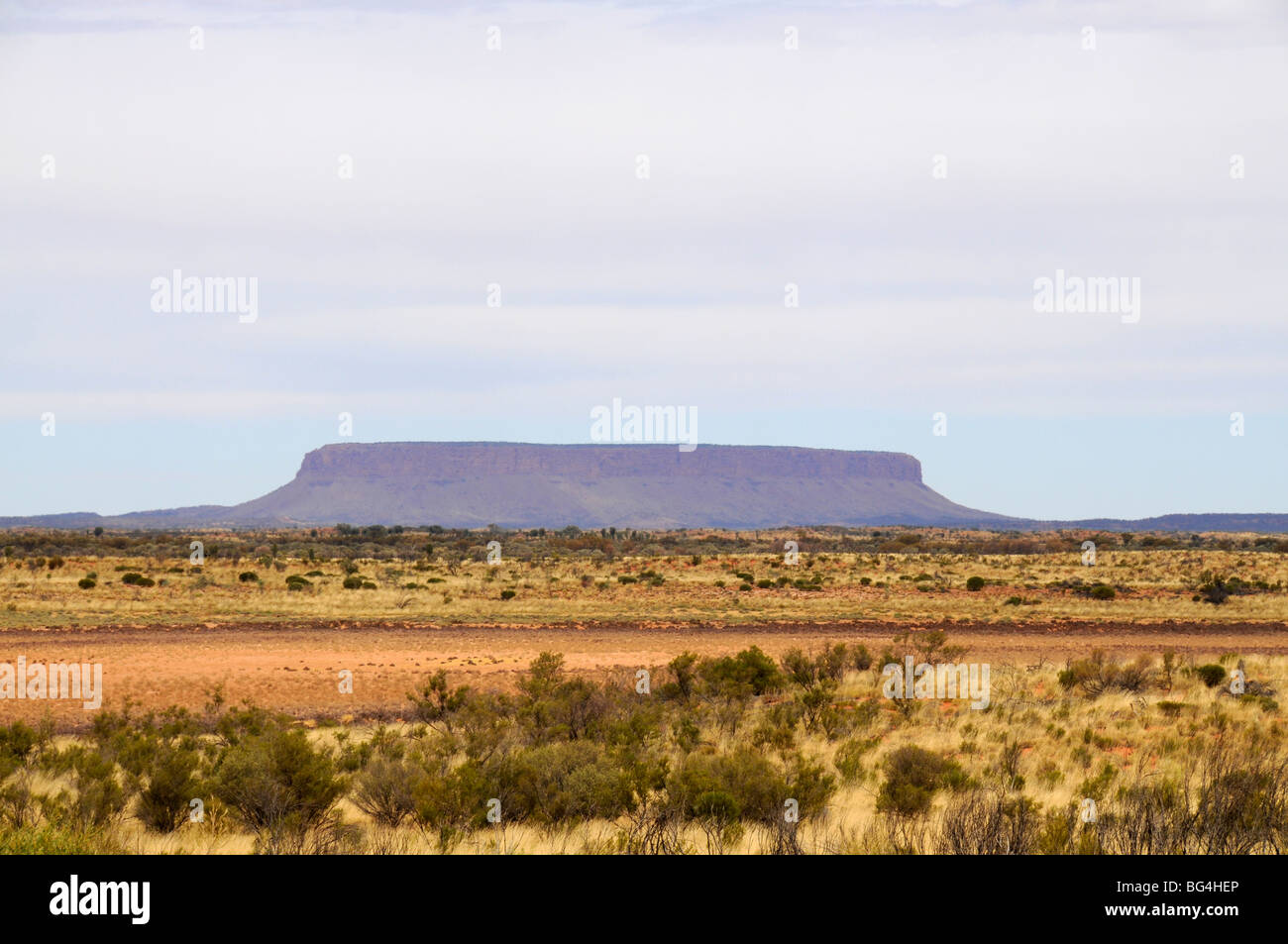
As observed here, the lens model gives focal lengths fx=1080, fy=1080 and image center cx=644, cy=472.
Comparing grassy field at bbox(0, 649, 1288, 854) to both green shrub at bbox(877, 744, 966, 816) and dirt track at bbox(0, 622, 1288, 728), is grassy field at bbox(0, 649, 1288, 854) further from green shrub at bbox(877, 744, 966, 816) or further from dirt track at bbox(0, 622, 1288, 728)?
dirt track at bbox(0, 622, 1288, 728)

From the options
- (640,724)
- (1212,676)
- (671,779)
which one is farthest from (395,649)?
(1212,676)

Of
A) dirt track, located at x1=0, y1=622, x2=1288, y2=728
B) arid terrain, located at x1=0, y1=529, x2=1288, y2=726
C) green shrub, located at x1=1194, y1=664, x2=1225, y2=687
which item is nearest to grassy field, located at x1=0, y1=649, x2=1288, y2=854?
green shrub, located at x1=1194, y1=664, x2=1225, y2=687

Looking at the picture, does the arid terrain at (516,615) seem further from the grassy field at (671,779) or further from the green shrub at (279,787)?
the green shrub at (279,787)

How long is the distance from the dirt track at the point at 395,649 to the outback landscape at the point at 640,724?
0.14 meters

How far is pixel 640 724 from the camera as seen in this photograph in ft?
46.4

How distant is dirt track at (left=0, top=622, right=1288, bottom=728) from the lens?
66.0ft

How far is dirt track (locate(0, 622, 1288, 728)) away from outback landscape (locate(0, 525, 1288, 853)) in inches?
5.6

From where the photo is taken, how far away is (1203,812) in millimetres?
7922

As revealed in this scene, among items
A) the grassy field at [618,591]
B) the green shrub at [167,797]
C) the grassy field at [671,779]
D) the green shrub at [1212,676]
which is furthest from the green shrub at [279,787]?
the grassy field at [618,591]

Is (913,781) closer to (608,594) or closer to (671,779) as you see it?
(671,779)

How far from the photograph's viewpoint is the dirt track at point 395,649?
20.1 m

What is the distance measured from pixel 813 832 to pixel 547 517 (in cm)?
18325

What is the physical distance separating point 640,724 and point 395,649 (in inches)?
543
